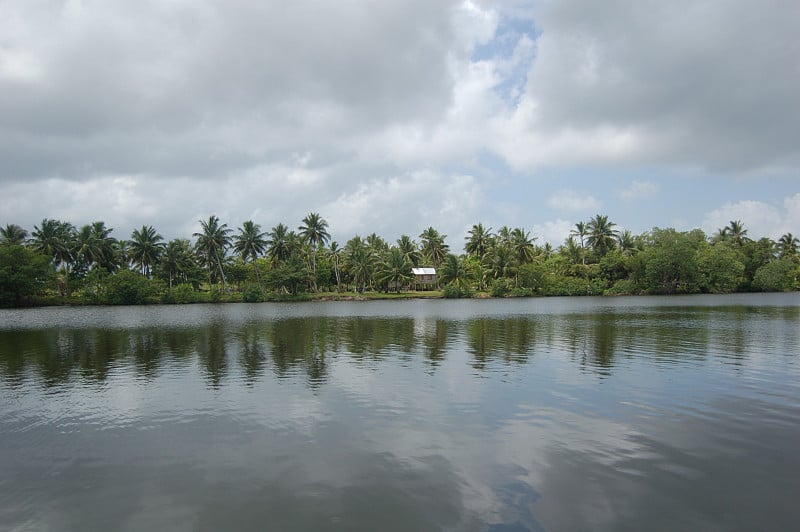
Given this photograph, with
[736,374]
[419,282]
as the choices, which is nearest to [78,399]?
[736,374]

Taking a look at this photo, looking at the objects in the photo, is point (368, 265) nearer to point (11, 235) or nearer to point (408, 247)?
point (408, 247)

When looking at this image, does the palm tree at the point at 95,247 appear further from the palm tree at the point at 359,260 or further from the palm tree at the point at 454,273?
the palm tree at the point at 454,273

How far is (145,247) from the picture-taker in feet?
315

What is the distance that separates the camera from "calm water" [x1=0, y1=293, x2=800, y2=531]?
797 cm

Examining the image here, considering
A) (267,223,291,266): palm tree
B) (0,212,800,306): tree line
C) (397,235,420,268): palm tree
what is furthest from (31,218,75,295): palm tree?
(397,235,420,268): palm tree

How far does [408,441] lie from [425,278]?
10953 centimetres

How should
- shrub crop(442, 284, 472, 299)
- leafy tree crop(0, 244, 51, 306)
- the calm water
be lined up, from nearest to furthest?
the calm water, leafy tree crop(0, 244, 51, 306), shrub crop(442, 284, 472, 299)

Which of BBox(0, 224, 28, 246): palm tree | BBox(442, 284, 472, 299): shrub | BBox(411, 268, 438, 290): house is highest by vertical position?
BBox(0, 224, 28, 246): palm tree

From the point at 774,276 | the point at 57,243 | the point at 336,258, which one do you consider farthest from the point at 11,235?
the point at 774,276

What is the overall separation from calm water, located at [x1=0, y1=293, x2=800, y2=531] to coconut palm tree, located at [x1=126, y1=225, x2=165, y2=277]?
8026 centimetres

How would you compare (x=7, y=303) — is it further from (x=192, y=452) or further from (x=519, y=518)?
(x=519, y=518)

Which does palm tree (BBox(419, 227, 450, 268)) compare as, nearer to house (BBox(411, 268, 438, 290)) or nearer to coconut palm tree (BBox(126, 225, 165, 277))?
house (BBox(411, 268, 438, 290))

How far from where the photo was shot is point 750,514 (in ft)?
25.3

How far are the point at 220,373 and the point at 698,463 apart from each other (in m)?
17.8
